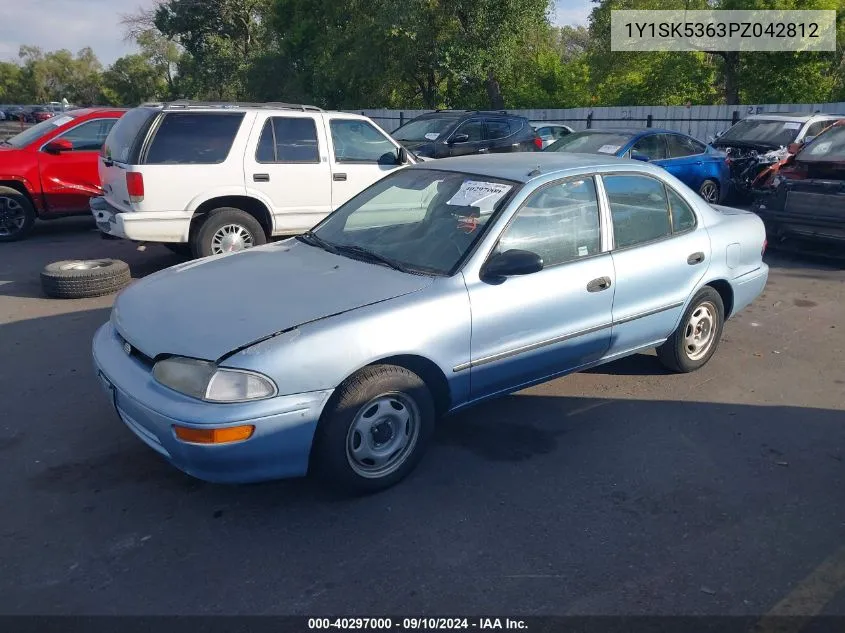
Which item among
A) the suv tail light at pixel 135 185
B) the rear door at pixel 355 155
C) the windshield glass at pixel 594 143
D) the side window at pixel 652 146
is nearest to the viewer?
the suv tail light at pixel 135 185

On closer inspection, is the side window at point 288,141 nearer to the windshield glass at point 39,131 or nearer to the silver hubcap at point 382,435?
the windshield glass at point 39,131

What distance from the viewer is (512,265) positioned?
389 centimetres

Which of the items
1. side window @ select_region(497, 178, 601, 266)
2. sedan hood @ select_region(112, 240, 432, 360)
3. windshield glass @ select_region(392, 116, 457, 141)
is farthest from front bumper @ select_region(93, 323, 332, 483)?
windshield glass @ select_region(392, 116, 457, 141)

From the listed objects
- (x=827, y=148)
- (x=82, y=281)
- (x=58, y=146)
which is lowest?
(x=82, y=281)

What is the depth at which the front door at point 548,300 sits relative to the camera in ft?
13.0

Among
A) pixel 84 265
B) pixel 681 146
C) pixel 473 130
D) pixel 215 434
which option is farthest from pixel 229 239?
pixel 681 146

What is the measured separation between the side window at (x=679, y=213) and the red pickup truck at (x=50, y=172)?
26.4ft

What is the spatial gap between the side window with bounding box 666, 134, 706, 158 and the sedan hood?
9.19 m

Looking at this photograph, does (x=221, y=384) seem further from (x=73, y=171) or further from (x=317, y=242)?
(x=73, y=171)

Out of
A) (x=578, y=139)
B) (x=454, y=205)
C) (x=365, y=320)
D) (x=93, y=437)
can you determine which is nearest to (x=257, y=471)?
(x=365, y=320)

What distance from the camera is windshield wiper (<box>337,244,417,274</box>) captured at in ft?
13.3

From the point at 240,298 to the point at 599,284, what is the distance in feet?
6.92

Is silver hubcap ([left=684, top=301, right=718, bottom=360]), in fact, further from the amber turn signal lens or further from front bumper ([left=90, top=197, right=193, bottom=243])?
front bumper ([left=90, top=197, right=193, bottom=243])

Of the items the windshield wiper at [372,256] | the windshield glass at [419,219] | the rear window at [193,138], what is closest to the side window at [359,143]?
the rear window at [193,138]
